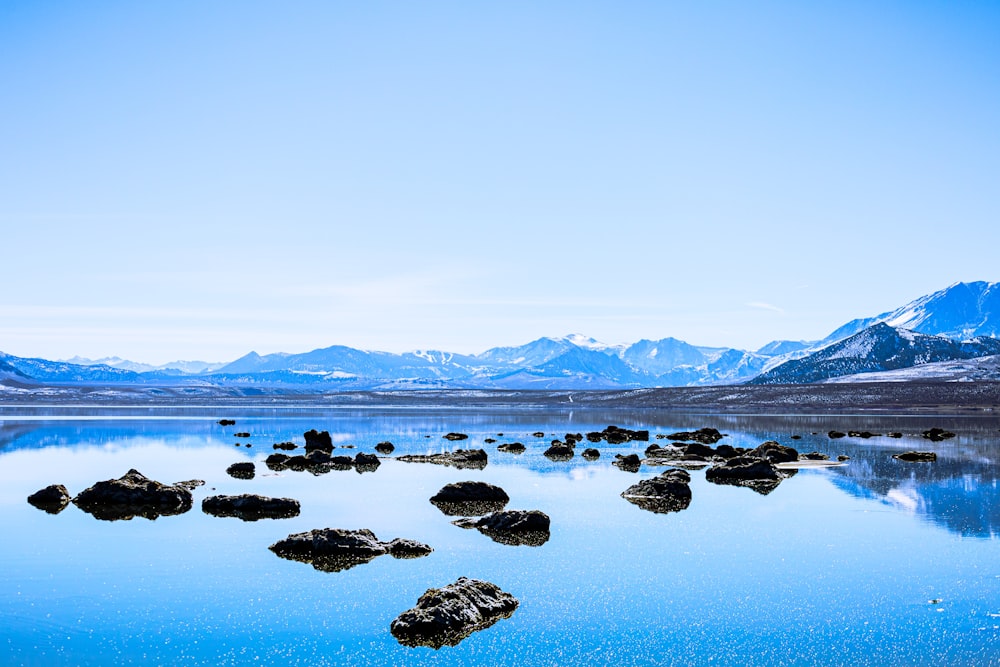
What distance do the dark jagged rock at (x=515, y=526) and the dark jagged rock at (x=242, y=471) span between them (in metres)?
19.7

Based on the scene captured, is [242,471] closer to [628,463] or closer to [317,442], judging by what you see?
[317,442]

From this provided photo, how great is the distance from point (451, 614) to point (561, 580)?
4.97 meters

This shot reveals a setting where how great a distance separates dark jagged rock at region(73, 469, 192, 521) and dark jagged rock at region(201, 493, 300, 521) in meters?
1.19

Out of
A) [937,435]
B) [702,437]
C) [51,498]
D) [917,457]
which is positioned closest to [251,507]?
[51,498]

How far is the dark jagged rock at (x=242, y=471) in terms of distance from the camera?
152 feet

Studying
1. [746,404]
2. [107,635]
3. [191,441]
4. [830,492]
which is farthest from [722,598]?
[746,404]

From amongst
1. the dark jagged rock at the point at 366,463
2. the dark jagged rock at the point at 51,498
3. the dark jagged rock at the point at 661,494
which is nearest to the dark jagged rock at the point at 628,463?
the dark jagged rock at the point at 661,494

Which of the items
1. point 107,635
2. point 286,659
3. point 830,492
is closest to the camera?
point 286,659

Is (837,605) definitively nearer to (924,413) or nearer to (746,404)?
(924,413)

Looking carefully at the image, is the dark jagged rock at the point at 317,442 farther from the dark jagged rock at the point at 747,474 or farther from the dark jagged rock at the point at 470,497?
the dark jagged rock at the point at 747,474

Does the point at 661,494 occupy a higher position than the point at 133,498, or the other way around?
the point at 133,498

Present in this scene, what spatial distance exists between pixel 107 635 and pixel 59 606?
2.85 metres

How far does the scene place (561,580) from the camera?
2236cm

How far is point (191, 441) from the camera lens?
2879 inches
